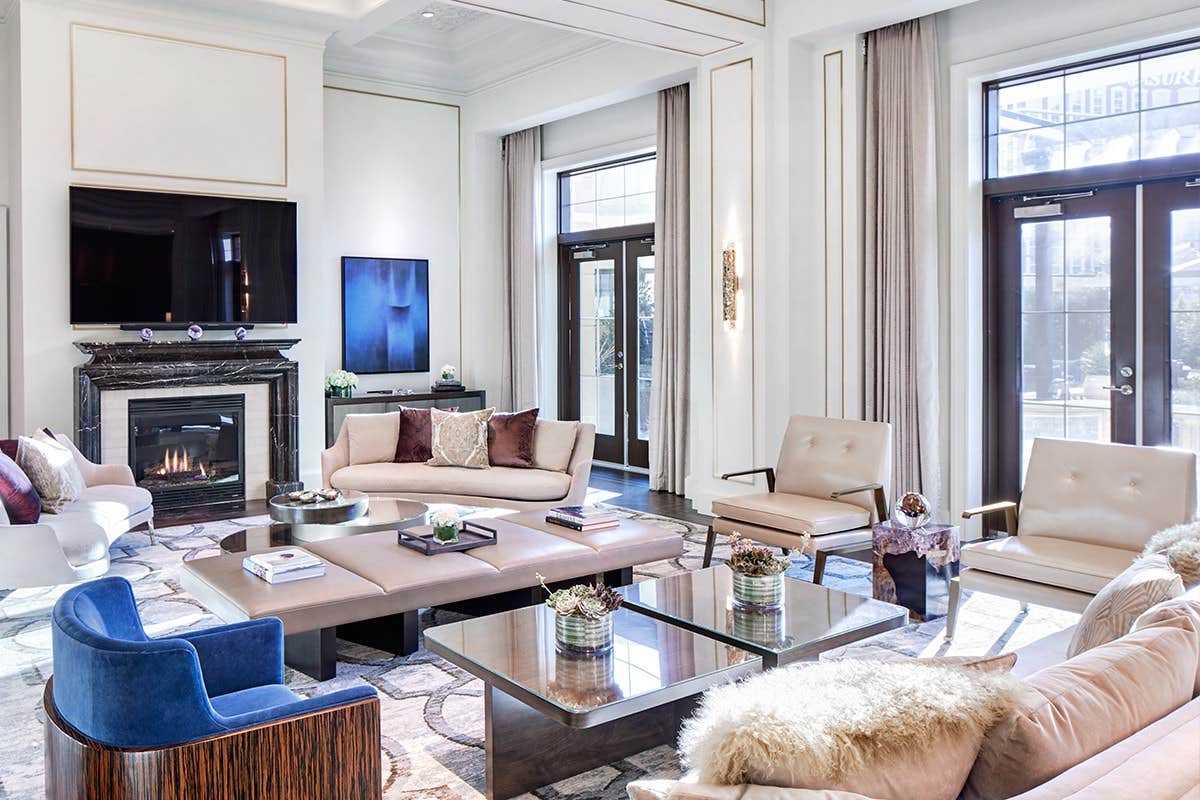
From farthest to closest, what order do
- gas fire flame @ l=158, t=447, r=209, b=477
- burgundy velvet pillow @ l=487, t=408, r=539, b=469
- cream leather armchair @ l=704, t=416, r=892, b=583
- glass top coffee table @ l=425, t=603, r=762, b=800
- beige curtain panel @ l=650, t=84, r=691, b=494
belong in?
beige curtain panel @ l=650, t=84, r=691, b=494 < gas fire flame @ l=158, t=447, r=209, b=477 < burgundy velvet pillow @ l=487, t=408, r=539, b=469 < cream leather armchair @ l=704, t=416, r=892, b=583 < glass top coffee table @ l=425, t=603, r=762, b=800

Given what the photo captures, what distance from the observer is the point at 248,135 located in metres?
6.88

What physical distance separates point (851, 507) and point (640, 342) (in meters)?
3.81

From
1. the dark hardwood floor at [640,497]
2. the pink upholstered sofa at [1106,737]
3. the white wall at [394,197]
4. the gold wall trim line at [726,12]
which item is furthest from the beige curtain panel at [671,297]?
the pink upholstered sofa at [1106,737]

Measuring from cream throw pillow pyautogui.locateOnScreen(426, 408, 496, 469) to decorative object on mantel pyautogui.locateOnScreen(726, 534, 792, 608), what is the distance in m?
3.15

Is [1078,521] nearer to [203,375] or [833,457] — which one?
[833,457]

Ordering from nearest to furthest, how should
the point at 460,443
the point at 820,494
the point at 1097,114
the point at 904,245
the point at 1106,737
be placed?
1. the point at 1106,737
2. the point at 820,494
3. the point at 1097,114
4. the point at 904,245
5. the point at 460,443

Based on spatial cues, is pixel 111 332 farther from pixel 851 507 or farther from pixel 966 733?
pixel 966 733

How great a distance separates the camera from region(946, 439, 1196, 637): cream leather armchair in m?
3.48

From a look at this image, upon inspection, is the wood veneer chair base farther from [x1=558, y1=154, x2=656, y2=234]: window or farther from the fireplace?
[x1=558, y1=154, x2=656, y2=234]: window

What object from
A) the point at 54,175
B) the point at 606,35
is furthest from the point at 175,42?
the point at 606,35

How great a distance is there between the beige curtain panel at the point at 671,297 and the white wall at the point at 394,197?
2.17 meters

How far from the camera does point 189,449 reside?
6797mm

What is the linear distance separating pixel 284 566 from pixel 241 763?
1.54 metres

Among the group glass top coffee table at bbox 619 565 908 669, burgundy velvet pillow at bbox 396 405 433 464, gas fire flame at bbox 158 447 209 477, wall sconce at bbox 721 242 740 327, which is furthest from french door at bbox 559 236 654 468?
glass top coffee table at bbox 619 565 908 669
